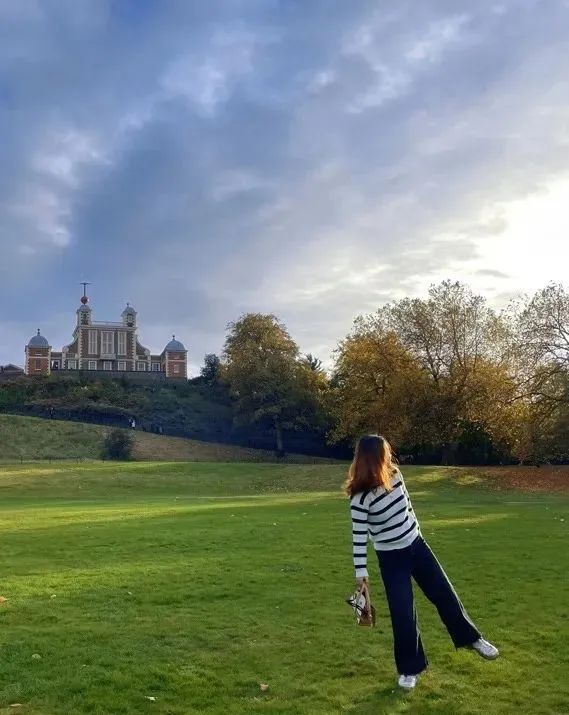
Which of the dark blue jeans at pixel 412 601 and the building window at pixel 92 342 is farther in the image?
the building window at pixel 92 342

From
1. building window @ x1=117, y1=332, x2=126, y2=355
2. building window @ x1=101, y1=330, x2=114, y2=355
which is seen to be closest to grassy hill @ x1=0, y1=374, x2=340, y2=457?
building window @ x1=101, y1=330, x2=114, y2=355

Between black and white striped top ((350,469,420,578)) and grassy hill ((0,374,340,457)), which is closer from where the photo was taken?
black and white striped top ((350,469,420,578))

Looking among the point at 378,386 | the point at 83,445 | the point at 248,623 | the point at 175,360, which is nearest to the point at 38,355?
the point at 175,360

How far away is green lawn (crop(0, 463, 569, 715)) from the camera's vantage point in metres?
6.02

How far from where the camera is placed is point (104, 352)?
396ft

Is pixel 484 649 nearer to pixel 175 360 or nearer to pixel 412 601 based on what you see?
pixel 412 601

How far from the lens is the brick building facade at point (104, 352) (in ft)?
381

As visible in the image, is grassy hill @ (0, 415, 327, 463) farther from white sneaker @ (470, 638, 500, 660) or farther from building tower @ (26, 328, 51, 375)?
white sneaker @ (470, 638, 500, 660)

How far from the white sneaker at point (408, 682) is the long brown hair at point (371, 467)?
5.37 ft

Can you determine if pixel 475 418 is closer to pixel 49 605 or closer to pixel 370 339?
pixel 370 339

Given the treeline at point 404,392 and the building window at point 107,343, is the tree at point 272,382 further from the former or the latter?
the building window at point 107,343

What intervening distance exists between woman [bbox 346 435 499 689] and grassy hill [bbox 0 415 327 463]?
5766cm

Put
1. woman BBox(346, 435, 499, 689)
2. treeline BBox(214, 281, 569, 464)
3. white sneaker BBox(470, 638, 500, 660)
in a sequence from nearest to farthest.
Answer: woman BBox(346, 435, 499, 689) → white sneaker BBox(470, 638, 500, 660) → treeline BBox(214, 281, 569, 464)

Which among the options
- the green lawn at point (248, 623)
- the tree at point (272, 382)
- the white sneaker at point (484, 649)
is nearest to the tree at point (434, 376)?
the tree at point (272, 382)
